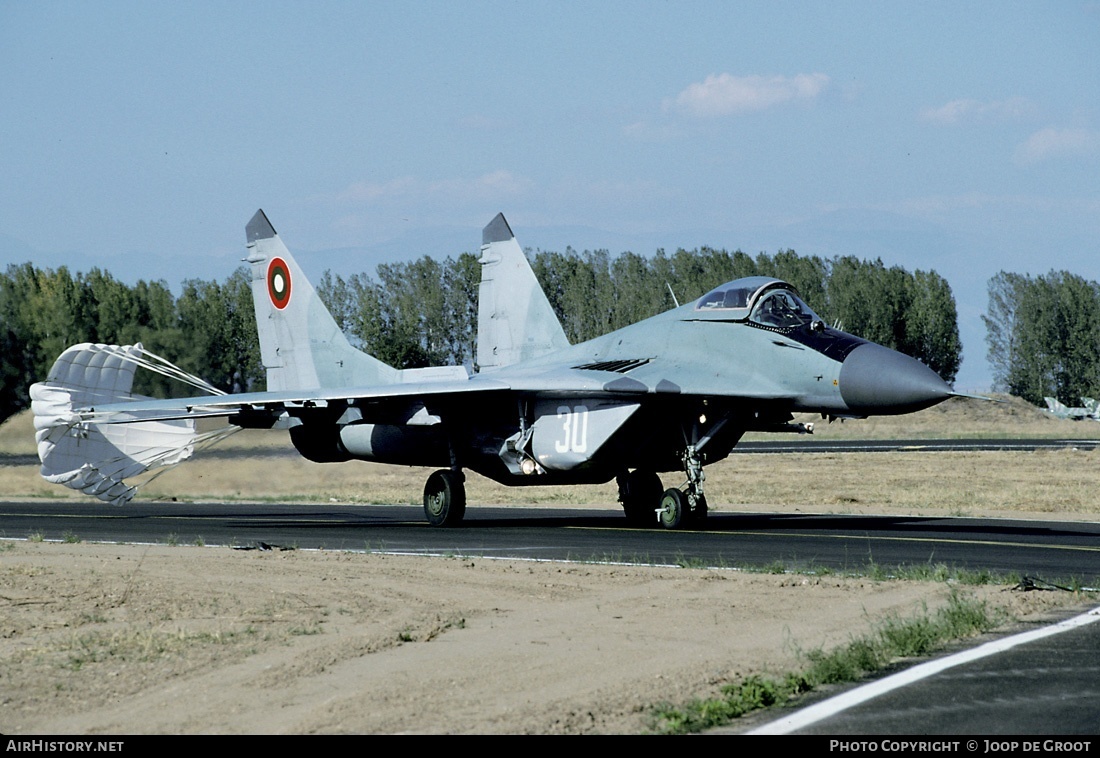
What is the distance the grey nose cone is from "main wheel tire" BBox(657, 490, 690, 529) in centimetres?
324

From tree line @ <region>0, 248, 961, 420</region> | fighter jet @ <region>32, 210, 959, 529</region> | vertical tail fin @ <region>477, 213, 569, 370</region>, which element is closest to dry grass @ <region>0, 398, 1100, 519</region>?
fighter jet @ <region>32, 210, 959, 529</region>

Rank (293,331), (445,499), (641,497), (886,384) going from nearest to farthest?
(886,384) → (641,497) → (445,499) → (293,331)

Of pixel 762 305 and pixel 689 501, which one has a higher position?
pixel 762 305

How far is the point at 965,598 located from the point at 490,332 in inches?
617

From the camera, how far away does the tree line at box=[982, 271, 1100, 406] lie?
98.9 metres

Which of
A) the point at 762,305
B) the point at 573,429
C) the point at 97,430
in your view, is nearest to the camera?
the point at 762,305

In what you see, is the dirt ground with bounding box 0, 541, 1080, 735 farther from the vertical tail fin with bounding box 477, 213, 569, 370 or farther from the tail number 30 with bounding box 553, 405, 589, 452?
the vertical tail fin with bounding box 477, 213, 569, 370

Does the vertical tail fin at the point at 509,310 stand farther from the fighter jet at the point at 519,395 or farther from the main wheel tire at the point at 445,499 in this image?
the main wheel tire at the point at 445,499

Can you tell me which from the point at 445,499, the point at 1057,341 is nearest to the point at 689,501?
the point at 445,499

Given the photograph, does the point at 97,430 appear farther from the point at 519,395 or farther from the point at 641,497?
the point at 641,497

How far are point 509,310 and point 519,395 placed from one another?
13.9ft

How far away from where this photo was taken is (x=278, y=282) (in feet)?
87.8

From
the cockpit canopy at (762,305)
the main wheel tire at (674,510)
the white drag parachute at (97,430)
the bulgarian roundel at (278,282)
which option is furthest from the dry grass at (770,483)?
the cockpit canopy at (762,305)
